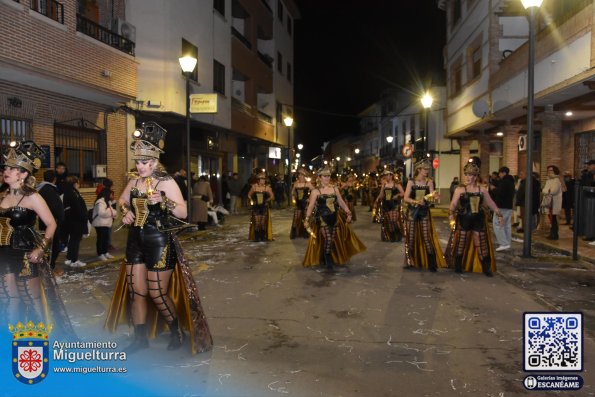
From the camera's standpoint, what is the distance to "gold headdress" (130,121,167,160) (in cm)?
489

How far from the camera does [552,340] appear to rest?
13.0 feet

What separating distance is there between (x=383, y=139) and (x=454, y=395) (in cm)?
6073

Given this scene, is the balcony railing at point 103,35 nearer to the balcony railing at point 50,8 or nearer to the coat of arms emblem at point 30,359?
the balcony railing at point 50,8

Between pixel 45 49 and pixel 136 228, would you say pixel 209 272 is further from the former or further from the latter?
pixel 45 49

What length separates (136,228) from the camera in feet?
16.0

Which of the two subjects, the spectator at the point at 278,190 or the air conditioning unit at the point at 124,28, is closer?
the air conditioning unit at the point at 124,28

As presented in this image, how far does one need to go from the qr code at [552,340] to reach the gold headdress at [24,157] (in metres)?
4.52

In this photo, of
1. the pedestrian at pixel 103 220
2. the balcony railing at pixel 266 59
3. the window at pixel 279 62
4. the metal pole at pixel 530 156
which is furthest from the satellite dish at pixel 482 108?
the window at pixel 279 62

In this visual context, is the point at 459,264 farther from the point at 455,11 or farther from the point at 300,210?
the point at 455,11

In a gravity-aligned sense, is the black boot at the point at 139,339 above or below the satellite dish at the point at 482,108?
below

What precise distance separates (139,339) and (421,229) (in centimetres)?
581

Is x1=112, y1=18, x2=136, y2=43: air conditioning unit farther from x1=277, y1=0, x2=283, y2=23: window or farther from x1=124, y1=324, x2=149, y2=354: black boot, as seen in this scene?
x1=277, y1=0, x2=283, y2=23: window

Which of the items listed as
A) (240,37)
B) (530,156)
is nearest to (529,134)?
(530,156)

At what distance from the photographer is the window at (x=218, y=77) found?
23.1 m
